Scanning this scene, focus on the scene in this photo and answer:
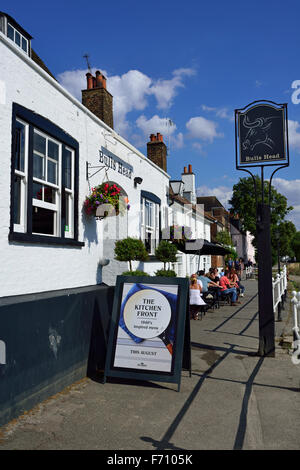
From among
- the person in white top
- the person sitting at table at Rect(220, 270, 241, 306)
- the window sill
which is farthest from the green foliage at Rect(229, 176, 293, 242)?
the window sill

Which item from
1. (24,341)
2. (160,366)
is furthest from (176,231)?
(24,341)

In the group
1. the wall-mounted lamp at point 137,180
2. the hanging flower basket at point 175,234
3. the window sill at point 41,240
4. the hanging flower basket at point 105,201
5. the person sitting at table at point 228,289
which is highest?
the wall-mounted lamp at point 137,180

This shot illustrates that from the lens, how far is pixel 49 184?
6.46 m

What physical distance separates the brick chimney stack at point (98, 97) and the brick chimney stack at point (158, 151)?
4.41 metres

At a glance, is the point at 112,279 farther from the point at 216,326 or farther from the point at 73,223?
the point at 216,326

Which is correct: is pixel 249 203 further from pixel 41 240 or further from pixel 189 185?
pixel 41 240

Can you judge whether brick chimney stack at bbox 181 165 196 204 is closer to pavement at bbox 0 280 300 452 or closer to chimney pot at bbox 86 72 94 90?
chimney pot at bbox 86 72 94 90

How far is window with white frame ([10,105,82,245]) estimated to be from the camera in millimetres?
5699

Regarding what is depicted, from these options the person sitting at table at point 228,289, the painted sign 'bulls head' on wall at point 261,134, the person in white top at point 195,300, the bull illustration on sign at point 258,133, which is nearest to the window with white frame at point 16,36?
the painted sign 'bulls head' on wall at point 261,134

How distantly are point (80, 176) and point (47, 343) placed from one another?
353cm

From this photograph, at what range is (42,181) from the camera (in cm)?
626

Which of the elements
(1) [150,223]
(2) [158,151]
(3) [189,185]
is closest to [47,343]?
(1) [150,223]

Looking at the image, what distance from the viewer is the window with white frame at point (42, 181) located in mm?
5699

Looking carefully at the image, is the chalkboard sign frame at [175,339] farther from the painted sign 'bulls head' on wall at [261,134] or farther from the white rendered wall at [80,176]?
the painted sign 'bulls head' on wall at [261,134]
